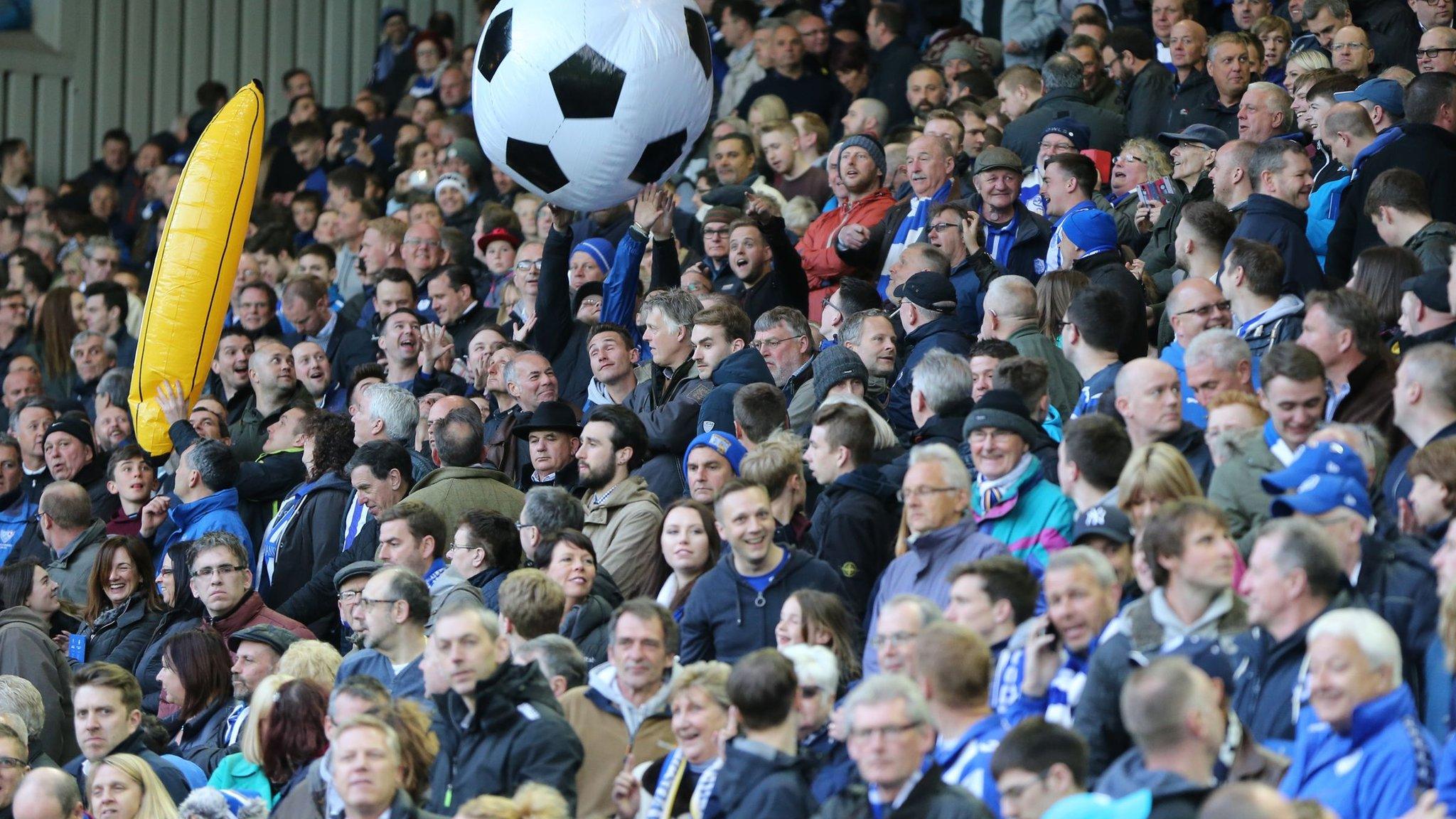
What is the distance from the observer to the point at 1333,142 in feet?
28.7

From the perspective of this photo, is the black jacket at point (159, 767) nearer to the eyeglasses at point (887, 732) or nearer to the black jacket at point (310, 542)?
the black jacket at point (310, 542)

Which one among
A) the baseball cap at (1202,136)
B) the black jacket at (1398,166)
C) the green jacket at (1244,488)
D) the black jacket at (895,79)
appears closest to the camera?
the green jacket at (1244,488)

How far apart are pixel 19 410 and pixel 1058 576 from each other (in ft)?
24.8

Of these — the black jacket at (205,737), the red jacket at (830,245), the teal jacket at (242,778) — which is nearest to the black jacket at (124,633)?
the black jacket at (205,737)

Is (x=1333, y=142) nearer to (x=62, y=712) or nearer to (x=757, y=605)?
(x=757, y=605)

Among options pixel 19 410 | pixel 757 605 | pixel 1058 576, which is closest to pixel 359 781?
pixel 757 605

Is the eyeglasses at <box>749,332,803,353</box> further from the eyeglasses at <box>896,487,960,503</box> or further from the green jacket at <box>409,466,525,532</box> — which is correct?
the eyeglasses at <box>896,487,960,503</box>

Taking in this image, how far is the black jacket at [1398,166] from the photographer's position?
27.2 ft

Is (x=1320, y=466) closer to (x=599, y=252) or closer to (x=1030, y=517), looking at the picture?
(x=1030, y=517)

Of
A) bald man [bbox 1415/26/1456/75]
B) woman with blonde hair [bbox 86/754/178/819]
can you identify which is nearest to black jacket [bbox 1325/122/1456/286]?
bald man [bbox 1415/26/1456/75]

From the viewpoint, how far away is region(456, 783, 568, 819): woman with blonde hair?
499 centimetres

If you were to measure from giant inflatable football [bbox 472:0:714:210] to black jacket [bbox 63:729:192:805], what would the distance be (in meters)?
3.35

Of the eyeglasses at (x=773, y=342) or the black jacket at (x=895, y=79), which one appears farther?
the black jacket at (x=895, y=79)

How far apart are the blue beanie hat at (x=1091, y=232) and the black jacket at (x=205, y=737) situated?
388 centimetres
